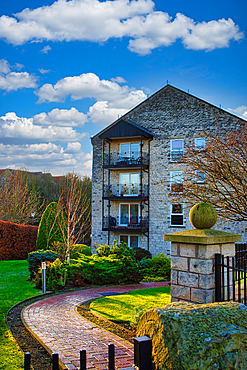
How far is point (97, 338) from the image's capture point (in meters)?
6.13

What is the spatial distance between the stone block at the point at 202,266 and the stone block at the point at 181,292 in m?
0.42

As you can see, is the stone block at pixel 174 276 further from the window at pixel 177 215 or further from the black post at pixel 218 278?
the window at pixel 177 215

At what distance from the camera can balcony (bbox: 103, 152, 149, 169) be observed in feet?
74.7

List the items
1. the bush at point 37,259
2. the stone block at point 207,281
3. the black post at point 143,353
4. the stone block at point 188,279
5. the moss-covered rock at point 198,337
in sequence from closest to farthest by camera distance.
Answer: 1. the moss-covered rock at point 198,337
2. the black post at point 143,353
3. the stone block at point 207,281
4. the stone block at point 188,279
5. the bush at point 37,259

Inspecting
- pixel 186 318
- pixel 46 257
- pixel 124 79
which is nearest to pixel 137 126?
pixel 124 79

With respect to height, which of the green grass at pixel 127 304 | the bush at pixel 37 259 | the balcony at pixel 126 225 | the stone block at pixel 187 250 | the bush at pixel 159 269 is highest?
the stone block at pixel 187 250

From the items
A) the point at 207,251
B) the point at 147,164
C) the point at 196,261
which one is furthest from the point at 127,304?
the point at 147,164

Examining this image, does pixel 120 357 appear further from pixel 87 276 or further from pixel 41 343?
pixel 87 276

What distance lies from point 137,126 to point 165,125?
2064mm

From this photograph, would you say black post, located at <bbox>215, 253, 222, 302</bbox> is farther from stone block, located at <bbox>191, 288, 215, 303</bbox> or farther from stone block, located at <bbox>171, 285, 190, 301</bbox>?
stone block, located at <bbox>171, 285, 190, 301</bbox>

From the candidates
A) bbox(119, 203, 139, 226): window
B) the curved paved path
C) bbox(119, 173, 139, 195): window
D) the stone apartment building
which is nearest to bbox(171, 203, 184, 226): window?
the stone apartment building

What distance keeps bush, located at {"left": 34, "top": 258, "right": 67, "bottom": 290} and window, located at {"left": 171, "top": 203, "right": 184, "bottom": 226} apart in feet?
37.9

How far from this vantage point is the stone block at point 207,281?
5.38m

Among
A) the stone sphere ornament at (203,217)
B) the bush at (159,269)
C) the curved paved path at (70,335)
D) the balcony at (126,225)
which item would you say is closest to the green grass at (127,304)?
the curved paved path at (70,335)
